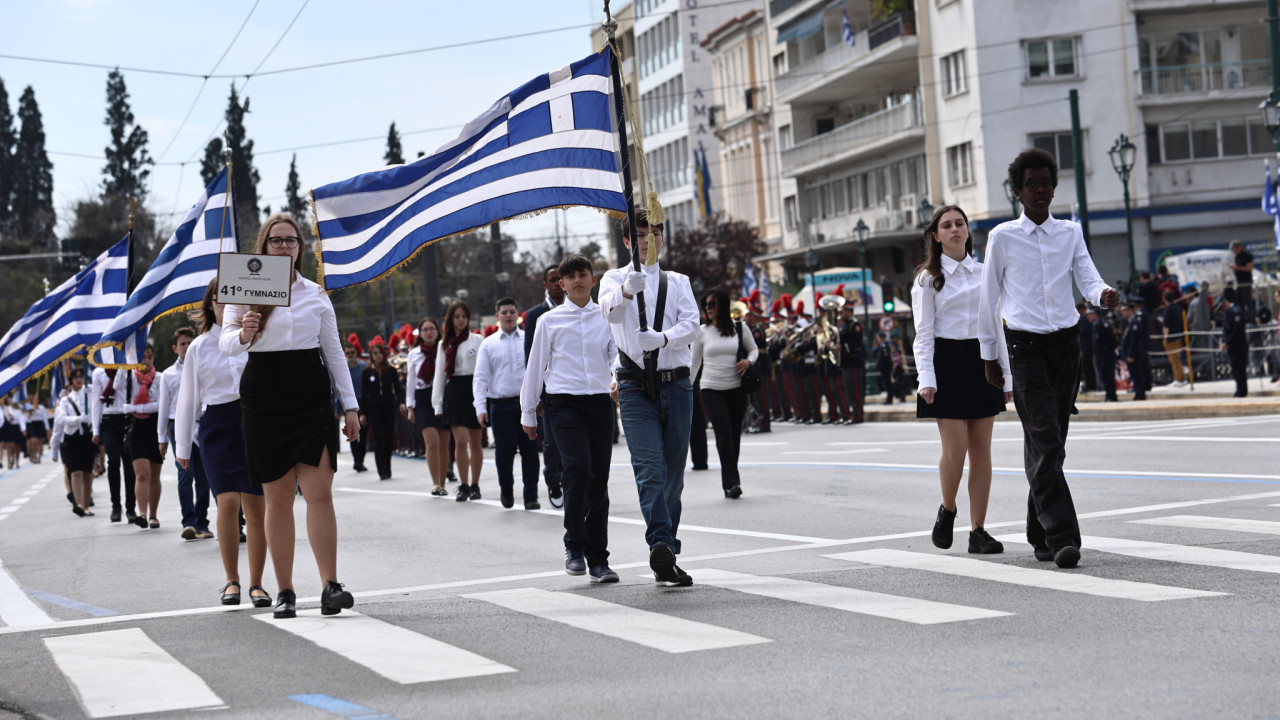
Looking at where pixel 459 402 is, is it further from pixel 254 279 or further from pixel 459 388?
pixel 254 279

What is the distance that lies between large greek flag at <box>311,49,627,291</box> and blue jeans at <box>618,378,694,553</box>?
6.51 feet

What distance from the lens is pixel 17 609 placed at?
431 inches

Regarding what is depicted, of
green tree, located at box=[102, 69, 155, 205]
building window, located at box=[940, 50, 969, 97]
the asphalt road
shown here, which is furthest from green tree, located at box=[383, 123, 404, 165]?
the asphalt road

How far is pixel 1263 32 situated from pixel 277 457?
168ft

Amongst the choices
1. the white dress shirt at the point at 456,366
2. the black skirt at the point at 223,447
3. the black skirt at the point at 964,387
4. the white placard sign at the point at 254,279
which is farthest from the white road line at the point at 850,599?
the white dress shirt at the point at 456,366

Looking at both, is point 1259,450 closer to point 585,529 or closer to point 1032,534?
point 1032,534

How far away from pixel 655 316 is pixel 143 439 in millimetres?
9742

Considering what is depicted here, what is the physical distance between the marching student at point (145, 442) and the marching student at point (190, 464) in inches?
28.4

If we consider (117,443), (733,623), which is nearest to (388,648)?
(733,623)

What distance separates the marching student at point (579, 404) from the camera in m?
10.2

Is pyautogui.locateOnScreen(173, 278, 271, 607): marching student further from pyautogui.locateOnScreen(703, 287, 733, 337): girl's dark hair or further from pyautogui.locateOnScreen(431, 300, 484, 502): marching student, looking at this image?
pyautogui.locateOnScreen(431, 300, 484, 502): marching student

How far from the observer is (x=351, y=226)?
13164mm

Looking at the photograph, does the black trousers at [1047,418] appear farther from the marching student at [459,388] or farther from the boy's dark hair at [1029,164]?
the marching student at [459,388]

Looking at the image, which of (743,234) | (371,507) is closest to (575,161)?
(371,507)
